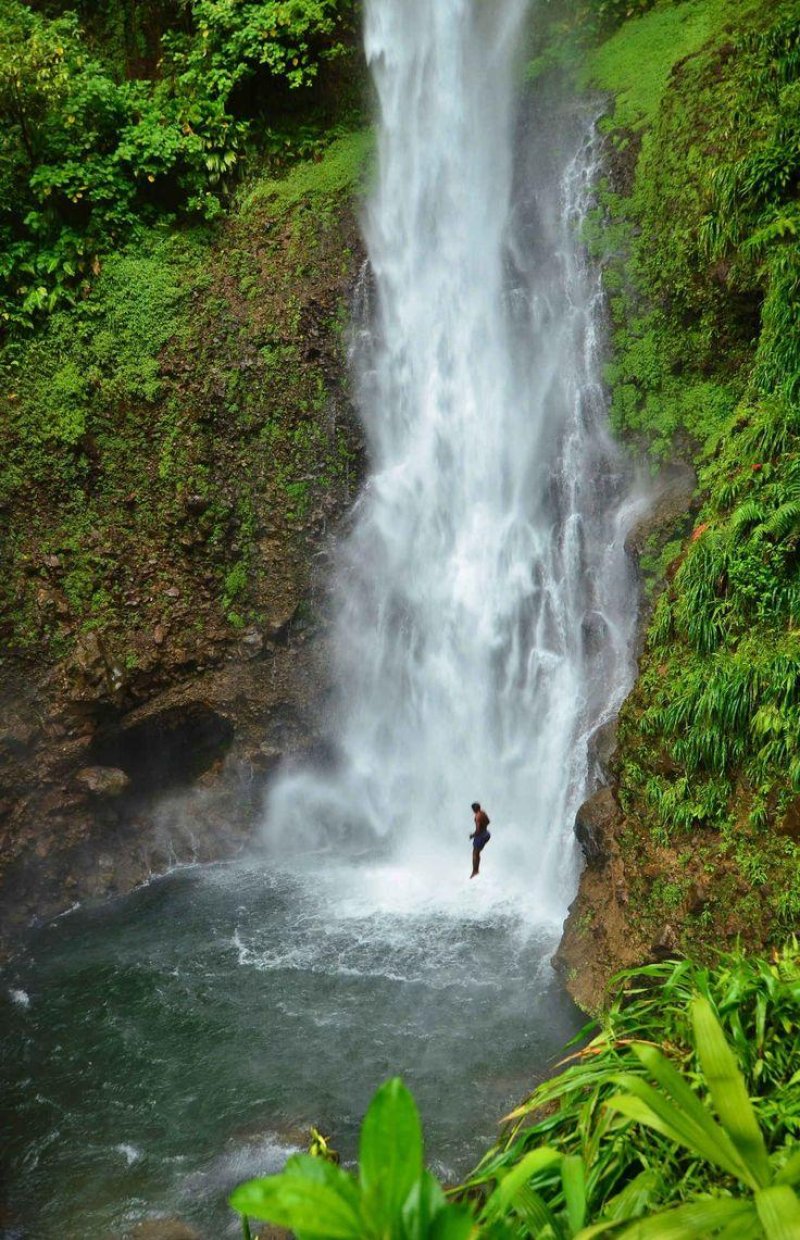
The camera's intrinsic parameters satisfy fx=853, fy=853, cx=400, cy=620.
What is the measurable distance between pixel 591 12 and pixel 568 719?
1099cm

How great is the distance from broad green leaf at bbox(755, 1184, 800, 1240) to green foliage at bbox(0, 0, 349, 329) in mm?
13148

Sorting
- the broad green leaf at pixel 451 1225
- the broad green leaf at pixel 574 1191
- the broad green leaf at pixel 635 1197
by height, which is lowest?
the broad green leaf at pixel 635 1197

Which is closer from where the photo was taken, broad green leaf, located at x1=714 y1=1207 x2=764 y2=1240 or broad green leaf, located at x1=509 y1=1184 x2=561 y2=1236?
broad green leaf, located at x1=714 y1=1207 x2=764 y2=1240

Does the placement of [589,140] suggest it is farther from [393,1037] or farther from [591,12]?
[393,1037]

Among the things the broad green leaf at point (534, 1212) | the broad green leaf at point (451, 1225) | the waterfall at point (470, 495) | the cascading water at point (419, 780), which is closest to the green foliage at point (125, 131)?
the waterfall at point (470, 495)

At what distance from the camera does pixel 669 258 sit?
10.5m

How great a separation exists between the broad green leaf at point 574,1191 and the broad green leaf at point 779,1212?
2.24ft

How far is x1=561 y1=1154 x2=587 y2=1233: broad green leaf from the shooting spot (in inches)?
93.8

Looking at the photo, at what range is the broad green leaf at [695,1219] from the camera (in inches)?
76.9

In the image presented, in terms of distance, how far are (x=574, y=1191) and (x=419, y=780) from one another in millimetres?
9653

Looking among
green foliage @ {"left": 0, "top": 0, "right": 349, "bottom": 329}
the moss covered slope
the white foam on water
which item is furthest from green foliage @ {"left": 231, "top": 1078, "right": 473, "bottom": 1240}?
green foliage @ {"left": 0, "top": 0, "right": 349, "bottom": 329}

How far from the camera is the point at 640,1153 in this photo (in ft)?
9.10

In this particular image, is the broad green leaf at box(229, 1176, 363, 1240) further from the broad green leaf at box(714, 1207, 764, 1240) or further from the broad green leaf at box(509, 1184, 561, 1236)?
the broad green leaf at box(509, 1184, 561, 1236)

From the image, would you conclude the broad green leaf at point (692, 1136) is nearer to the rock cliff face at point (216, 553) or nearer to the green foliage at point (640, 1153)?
the green foliage at point (640, 1153)
